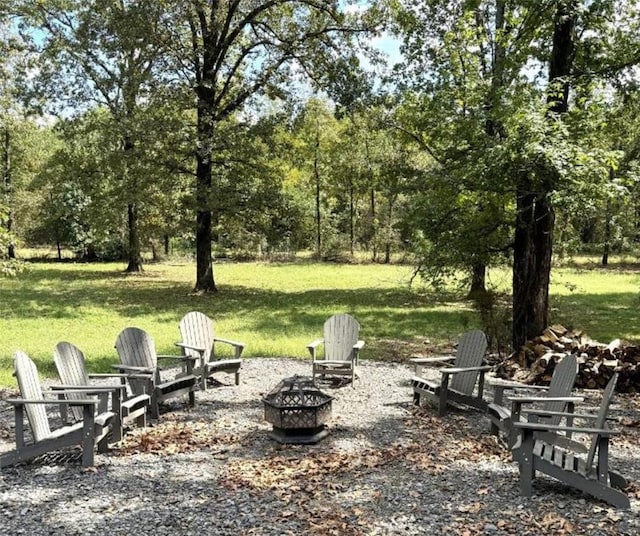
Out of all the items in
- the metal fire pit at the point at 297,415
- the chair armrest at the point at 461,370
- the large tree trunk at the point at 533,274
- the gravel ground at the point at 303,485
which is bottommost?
the gravel ground at the point at 303,485

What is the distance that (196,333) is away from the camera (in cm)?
695

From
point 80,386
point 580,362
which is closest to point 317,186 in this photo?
point 580,362

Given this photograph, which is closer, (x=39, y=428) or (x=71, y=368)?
(x=39, y=428)

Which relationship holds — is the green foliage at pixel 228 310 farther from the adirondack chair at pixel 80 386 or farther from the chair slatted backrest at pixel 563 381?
the chair slatted backrest at pixel 563 381

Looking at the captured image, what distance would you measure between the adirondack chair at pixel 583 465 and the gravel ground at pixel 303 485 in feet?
0.30

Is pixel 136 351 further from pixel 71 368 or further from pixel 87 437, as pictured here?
pixel 87 437

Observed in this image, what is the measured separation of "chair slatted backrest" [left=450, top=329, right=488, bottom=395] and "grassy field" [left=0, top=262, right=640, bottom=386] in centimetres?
266

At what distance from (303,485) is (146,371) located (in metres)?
2.24

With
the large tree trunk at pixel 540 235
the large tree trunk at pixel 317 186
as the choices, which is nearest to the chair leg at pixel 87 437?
the large tree trunk at pixel 540 235

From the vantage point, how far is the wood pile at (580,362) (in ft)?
22.7

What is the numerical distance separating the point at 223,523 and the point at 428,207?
6620 mm

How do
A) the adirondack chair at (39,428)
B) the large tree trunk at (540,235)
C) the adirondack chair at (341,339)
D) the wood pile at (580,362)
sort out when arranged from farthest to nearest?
the large tree trunk at (540,235)
the adirondack chair at (341,339)
the wood pile at (580,362)
the adirondack chair at (39,428)

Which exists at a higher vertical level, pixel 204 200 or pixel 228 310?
pixel 204 200

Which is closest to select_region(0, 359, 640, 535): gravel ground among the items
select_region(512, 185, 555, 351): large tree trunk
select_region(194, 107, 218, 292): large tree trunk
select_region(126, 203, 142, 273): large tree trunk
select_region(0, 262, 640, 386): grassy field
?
select_region(512, 185, 555, 351): large tree trunk
